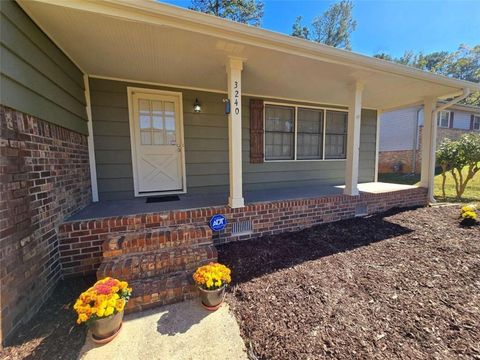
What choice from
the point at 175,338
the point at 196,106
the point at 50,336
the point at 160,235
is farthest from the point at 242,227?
the point at 196,106

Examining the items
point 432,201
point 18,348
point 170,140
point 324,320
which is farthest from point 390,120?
point 18,348

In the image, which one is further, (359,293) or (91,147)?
(91,147)

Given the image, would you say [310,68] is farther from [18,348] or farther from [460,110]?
[460,110]

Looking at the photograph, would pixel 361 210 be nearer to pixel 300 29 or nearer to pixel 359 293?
pixel 359 293

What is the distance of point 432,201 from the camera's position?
4820mm

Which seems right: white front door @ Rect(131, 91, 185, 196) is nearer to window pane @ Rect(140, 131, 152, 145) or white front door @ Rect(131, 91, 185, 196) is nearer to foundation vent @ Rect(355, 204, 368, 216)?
window pane @ Rect(140, 131, 152, 145)

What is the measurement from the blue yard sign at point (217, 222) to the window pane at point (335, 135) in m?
3.62

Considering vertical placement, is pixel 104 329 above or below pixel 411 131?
below

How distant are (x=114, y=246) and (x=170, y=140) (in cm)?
225

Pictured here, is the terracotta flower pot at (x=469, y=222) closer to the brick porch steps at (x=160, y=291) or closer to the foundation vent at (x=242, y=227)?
the foundation vent at (x=242, y=227)

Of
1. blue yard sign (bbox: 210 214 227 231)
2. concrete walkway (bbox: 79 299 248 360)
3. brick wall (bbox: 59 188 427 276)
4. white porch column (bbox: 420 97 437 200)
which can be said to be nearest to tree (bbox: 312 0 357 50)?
white porch column (bbox: 420 97 437 200)

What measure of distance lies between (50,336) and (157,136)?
9.78 ft

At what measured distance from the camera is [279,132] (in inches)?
190

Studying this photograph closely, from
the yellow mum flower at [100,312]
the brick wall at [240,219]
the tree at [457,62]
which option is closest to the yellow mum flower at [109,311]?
the yellow mum flower at [100,312]
